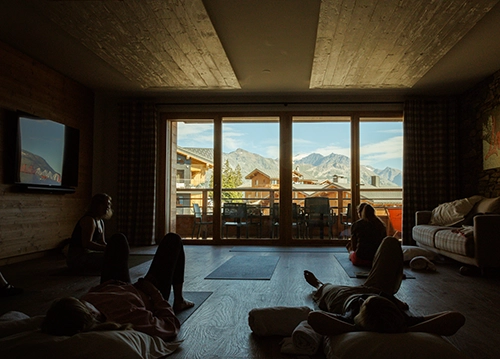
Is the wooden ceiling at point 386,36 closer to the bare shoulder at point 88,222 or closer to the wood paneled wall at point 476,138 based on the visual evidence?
the wood paneled wall at point 476,138

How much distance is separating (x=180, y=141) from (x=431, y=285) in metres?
5.00

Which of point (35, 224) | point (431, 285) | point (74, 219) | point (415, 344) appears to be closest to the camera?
point (415, 344)

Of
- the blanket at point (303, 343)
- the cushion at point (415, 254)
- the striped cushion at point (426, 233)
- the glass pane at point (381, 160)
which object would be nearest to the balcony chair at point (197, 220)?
the glass pane at point (381, 160)

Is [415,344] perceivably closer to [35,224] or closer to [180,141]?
[35,224]

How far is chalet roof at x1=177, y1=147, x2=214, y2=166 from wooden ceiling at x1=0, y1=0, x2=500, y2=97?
137cm

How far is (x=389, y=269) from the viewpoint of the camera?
238 cm

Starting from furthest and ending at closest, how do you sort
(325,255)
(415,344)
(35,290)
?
(325,255) < (35,290) < (415,344)

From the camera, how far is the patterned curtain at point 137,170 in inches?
258

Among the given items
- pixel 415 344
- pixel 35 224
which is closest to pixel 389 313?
pixel 415 344

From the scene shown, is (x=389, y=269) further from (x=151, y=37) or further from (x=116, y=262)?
(x=151, y=37)

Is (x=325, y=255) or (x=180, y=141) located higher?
(x=180, y=141)

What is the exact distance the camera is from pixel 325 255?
5.32 m

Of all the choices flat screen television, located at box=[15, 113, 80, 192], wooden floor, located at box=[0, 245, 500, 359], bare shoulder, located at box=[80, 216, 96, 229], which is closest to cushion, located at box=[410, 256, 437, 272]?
wooden floor, located at box=[0, 245, 500, 359]

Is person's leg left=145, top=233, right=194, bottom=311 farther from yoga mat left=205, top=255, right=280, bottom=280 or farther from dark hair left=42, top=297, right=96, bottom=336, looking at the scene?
yoga mat left=205, top=255, right=280, bottom=280
